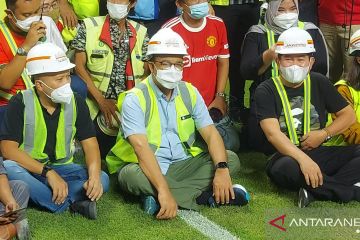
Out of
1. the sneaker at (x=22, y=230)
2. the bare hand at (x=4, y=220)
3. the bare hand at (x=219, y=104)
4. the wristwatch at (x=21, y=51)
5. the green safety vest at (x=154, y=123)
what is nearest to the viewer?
the bare hand at (x=4, y=220)

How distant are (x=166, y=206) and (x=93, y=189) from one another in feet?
1.82

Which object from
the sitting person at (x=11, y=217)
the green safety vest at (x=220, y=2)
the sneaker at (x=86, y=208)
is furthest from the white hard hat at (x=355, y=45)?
the sitting person at (x=11, y=217)

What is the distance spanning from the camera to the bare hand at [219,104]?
6.55 meters

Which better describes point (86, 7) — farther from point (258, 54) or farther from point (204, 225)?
point (204, 225)

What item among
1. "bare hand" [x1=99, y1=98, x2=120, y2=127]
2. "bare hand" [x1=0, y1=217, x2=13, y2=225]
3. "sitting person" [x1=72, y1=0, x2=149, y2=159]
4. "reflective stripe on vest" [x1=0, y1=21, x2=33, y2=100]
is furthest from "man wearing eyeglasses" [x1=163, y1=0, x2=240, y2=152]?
"bare hand" [x1=0, y1=217, x2=13, y2=225]

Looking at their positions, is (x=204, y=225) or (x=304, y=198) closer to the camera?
(x=204, y=225)

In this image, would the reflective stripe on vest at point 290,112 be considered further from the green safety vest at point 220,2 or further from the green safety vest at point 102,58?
the green safety vest at point 220,2

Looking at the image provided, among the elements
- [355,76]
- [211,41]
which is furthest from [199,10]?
[355,76]

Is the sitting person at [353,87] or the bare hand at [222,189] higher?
the sitting person at [353,87]

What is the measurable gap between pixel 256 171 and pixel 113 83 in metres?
1.57

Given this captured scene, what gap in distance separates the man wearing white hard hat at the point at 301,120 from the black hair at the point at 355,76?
25 centimetres

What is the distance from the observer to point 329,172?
18.3ft

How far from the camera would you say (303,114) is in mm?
5543

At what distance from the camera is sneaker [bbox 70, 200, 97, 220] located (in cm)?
501
